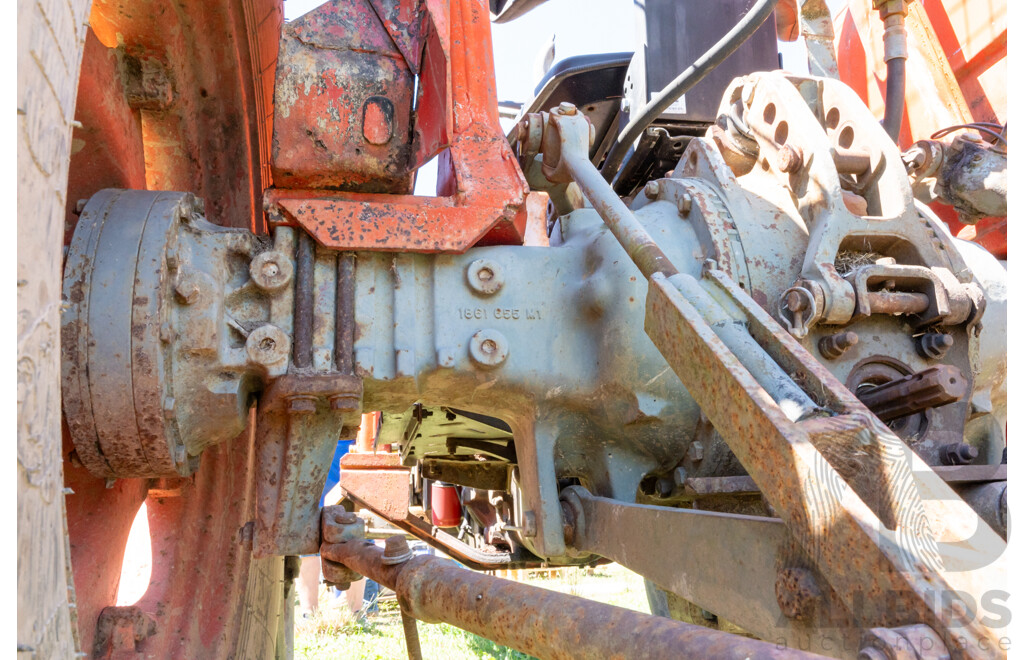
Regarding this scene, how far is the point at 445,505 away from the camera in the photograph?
481 centimetres

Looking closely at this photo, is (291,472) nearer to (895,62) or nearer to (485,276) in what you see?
(485,276)

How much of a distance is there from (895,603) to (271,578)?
2.24 metres

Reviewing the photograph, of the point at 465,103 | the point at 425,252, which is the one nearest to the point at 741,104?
the point at 465,103

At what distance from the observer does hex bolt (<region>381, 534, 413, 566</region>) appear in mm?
1895

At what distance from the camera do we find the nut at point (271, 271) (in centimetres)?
198

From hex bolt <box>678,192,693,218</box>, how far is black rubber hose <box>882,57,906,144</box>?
3.38 ft

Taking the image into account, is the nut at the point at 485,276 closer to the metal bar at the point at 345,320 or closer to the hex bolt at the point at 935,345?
the metal bar at the point at 345,320

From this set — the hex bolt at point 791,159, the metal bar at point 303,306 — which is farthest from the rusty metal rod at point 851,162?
the metal bar at point 303,306

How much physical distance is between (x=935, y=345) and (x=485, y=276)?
3.76 ft

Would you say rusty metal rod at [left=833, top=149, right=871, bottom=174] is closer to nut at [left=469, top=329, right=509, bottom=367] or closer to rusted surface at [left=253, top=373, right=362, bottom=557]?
nut at [left=469, top=329, right=509, bottom=367]

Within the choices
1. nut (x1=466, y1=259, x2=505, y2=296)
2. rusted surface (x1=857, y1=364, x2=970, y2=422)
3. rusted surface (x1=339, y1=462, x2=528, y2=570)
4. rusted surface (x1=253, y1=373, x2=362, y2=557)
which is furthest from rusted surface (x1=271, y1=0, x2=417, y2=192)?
rusted surface (x1=339, y1=462, x2=528, y2=570)

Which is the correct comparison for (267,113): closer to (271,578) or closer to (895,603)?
(271,578)

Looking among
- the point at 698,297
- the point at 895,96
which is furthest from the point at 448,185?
the point at 895,96

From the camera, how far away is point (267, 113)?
276 centimetres
